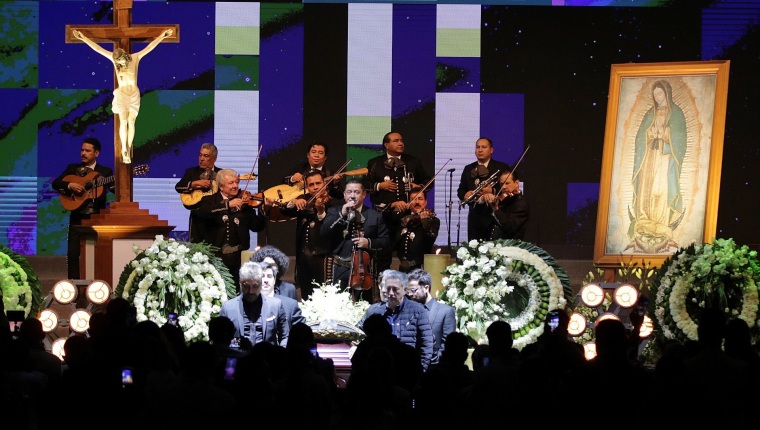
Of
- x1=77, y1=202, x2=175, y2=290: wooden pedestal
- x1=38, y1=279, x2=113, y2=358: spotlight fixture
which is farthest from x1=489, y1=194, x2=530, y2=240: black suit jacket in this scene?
x1=38, y1=279, x2=113, y2=358: spotlight fixture

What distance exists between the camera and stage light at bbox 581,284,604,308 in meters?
9.51

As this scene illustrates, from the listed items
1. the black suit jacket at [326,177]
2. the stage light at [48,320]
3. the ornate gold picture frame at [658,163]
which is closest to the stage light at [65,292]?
the stage light at [48,320]

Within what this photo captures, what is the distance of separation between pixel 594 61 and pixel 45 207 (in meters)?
5.90

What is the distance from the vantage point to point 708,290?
9.20 m

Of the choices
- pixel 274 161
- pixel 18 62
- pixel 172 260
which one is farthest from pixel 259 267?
pixel 18 62

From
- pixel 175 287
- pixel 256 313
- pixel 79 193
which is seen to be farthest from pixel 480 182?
pixel 256 313

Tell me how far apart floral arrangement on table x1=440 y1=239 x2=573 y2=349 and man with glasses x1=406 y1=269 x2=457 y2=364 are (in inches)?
33.5

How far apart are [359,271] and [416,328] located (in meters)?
2.48

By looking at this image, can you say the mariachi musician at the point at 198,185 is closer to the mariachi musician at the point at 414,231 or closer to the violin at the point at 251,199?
the violin at the point at 251,199

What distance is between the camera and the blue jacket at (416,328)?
7965mm

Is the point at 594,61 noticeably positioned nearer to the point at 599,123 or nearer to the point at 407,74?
the point at 599,123

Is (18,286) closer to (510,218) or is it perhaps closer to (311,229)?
(311,229)

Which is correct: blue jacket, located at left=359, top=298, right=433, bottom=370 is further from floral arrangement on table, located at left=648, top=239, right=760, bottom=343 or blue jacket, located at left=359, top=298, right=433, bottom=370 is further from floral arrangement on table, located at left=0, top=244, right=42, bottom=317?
floral arrangement on table, located at left=0, top=244, right=42, bottom=317

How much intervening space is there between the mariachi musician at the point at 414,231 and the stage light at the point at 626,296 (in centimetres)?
224
